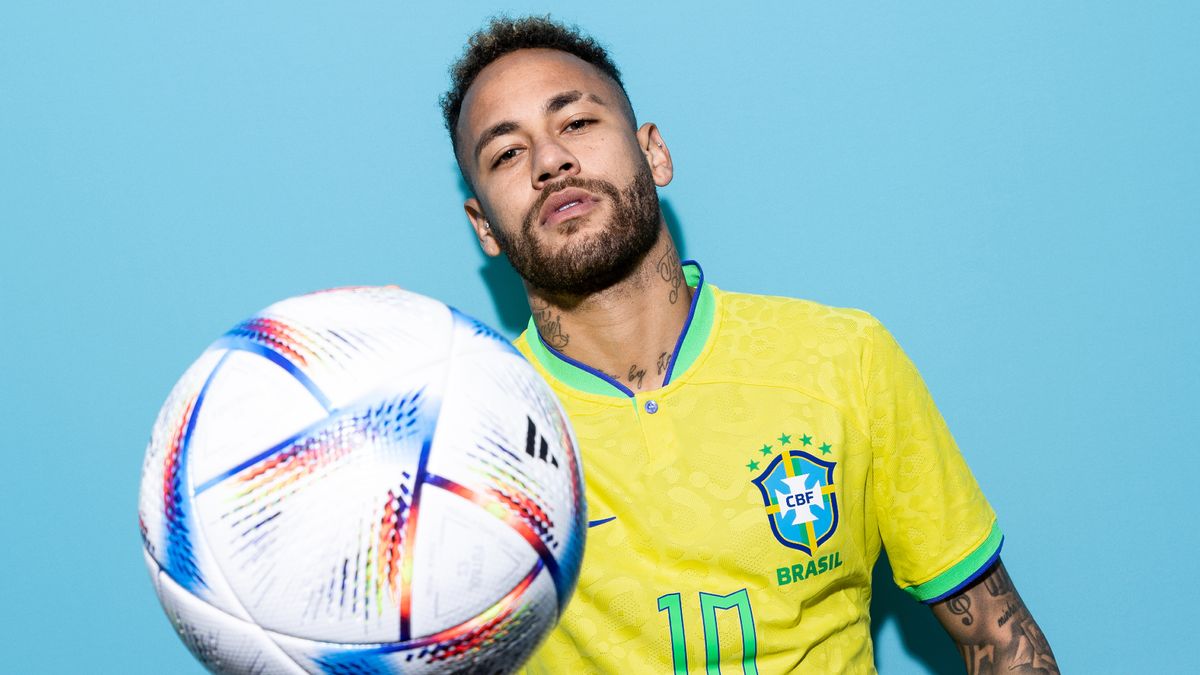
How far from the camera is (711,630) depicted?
135 cm

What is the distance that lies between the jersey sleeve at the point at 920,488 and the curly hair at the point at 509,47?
0.61 m

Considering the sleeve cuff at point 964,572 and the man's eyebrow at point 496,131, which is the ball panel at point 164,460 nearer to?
the man's eyebrow at point 496,131

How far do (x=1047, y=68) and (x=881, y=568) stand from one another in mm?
942

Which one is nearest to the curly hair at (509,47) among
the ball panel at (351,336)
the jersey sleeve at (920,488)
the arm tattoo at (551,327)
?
the arm tattoo at (551,327)

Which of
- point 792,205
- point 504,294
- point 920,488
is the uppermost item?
point 792,205

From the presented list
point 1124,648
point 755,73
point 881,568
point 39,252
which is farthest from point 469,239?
point 1124,648

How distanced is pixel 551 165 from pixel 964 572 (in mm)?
837

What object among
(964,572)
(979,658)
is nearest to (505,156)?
(964,572)

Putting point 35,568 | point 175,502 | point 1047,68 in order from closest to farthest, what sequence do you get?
point 175,502 < point 1047,68 < point 35,568

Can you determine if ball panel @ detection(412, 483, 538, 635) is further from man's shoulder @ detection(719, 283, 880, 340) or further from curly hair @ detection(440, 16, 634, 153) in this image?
curly hair @ detection(440, 16, 634, 153)

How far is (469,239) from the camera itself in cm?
186

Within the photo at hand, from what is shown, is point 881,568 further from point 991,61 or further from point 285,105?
point 285,105

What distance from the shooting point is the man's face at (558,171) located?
1436 mm

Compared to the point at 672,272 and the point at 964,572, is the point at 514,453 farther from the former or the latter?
the point at 964,572
